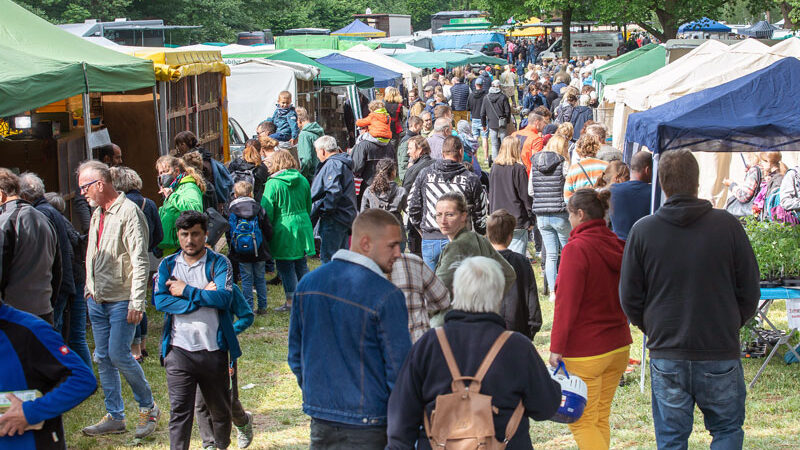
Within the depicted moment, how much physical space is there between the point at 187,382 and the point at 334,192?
450 centimetres

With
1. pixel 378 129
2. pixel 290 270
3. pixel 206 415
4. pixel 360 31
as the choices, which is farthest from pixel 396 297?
pixel 360 31

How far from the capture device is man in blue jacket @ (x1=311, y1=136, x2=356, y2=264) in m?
9.64

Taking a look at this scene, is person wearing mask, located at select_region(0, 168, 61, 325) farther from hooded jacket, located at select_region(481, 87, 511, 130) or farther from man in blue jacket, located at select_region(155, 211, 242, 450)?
hooded jacket, located at select_region(481, 87, 511, 130)

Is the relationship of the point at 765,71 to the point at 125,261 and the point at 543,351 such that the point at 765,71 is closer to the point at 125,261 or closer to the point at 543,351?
the point at 543,351


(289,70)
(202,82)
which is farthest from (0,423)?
(289,70)

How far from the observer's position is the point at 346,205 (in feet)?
32.0

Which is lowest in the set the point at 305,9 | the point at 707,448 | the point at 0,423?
the point at 707,448

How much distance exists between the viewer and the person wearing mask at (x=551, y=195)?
30.6 ft

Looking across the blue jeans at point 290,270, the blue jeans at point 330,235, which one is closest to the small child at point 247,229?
the blue jeans at point 290,270

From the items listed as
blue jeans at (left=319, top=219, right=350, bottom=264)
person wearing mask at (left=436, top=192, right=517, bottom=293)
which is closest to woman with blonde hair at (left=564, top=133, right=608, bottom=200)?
blue jeans at (left=319, top=219, right=350, bottom=264)

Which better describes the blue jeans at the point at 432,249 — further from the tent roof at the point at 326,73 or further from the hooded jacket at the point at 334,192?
the tent roof at the point at 326,73

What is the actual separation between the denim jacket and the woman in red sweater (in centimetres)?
152

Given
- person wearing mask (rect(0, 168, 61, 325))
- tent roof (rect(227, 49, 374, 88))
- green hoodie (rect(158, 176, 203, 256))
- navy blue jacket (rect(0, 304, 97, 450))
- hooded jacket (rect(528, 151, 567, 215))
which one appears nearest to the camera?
navy blue jacket (rect(0, 304, 97, 450))

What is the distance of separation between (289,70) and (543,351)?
948cm
